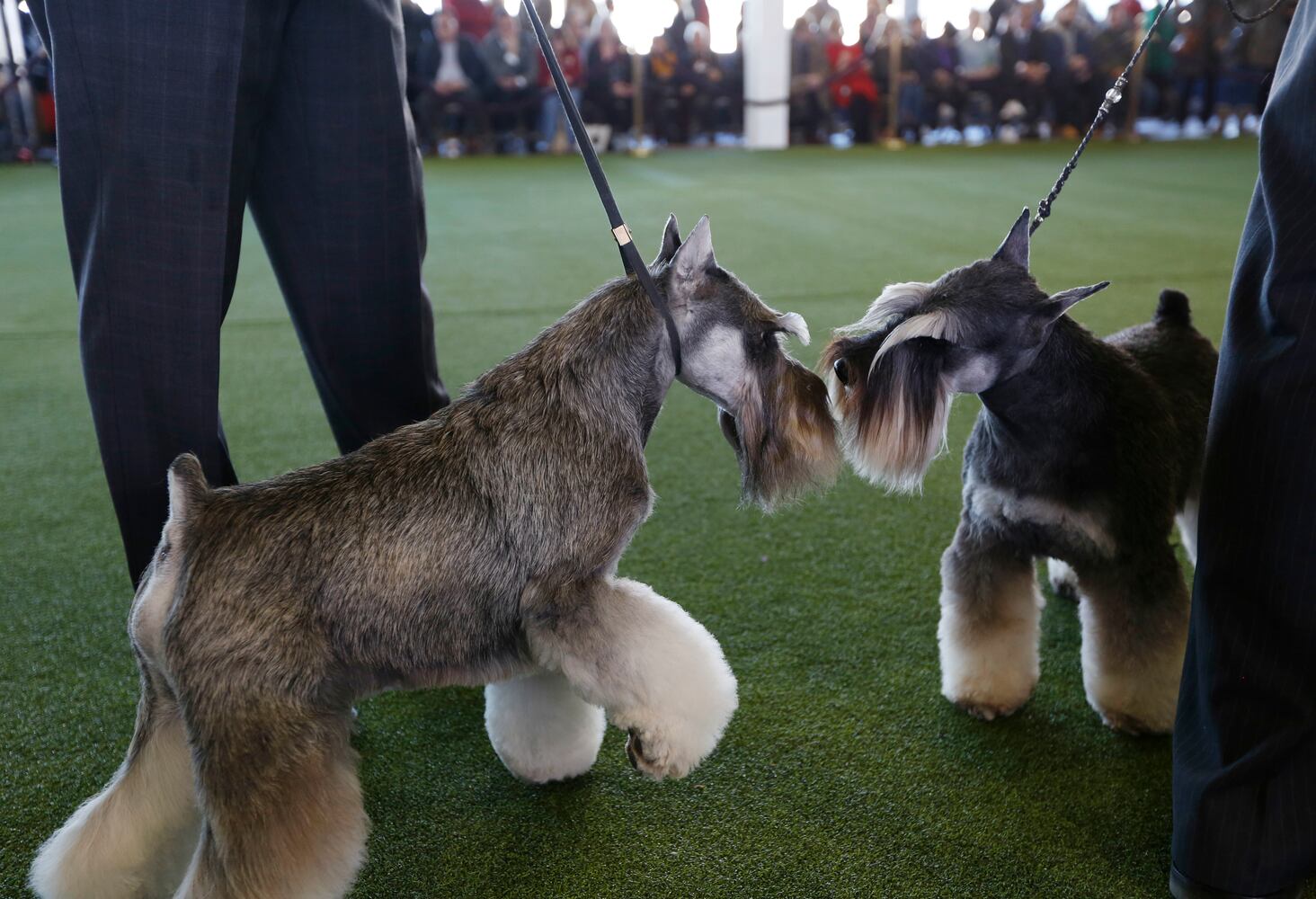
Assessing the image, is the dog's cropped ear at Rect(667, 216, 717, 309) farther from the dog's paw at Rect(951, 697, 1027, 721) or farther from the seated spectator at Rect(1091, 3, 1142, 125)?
the seated spectator at Rect(1091, 3, 1142, 125)

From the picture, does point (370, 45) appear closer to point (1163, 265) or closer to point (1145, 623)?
point (1145, 623)

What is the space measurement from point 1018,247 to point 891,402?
46 centimetres

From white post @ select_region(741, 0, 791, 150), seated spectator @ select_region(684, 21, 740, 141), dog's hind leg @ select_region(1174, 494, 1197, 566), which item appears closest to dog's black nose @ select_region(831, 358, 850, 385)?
dog's hind leg @ select_region(1174, 494, 1197, 566)

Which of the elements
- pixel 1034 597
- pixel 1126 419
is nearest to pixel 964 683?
pixel 1034 597

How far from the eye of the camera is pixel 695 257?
6.27 ft

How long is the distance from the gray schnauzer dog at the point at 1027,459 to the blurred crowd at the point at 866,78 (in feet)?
48.2

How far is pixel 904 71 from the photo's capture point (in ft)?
57.3

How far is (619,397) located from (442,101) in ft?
50.1

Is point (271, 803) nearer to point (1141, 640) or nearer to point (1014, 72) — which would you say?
point (1141, 640)

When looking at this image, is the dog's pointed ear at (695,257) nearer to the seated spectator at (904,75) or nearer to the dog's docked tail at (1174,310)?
the dog's docked tail at (1174,310)

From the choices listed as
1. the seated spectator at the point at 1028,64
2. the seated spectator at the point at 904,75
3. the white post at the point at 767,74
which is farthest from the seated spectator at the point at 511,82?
the seated spectator at the point at 1028,64

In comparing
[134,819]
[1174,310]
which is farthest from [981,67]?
[134,819]

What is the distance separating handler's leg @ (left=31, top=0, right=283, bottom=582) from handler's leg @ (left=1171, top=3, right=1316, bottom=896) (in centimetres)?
194

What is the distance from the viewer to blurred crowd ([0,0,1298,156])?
16203 millimetres
